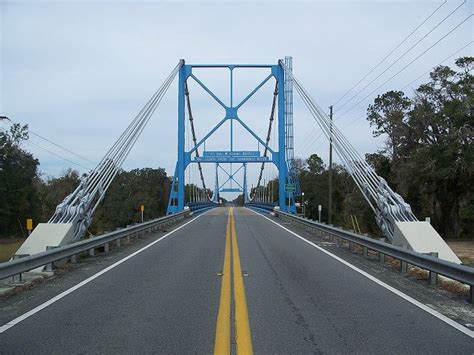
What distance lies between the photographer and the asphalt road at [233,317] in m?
6.02

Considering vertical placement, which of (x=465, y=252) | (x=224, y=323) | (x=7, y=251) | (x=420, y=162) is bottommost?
(x=7, y=251)

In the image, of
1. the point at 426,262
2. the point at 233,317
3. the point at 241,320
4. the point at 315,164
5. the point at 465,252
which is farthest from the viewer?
the point at 315,164

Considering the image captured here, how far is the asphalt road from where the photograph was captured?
602 cm

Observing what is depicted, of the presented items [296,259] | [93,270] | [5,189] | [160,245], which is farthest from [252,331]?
[5,189]

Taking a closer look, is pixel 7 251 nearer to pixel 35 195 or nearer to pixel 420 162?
pixel 420 162

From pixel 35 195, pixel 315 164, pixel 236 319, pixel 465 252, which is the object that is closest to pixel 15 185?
pixel 35 195

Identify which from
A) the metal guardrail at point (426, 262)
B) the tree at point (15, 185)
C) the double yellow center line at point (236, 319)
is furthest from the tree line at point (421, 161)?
the double yellow center line at point (236, 319)

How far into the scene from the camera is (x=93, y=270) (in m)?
12.1

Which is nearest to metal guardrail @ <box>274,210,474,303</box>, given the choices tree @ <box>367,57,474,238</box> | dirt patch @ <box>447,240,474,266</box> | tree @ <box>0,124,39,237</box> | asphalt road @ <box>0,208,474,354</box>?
asphalt road @ <box>0,208,474,354</box>

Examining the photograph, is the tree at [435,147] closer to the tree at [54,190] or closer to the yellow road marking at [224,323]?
the yellow road marking at [224,323]

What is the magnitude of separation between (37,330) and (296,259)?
27.3 feet

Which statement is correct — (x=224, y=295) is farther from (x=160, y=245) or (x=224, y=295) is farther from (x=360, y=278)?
(x=160, y=245)

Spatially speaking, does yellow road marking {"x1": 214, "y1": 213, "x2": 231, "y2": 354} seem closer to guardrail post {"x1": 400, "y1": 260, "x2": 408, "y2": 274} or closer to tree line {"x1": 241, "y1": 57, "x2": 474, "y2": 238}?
guardrail post {"x1": 400, "y1": 260, "x2": 408, "y2": 274}

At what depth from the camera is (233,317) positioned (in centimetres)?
728
